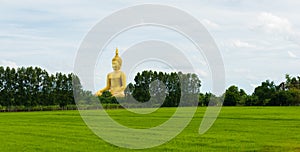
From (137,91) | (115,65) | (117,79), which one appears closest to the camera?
(115,65)

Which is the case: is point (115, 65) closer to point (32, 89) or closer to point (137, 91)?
point (137, 91)

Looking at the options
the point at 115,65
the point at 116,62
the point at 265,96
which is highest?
the point at 116,62

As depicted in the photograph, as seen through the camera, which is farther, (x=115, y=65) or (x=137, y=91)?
(x=137, y=91)

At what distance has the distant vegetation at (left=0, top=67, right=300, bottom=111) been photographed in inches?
2734

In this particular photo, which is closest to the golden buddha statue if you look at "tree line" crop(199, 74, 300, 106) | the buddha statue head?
the buddha statue head

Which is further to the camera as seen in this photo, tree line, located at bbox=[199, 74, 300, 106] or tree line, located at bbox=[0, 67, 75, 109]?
tree line, located at bbox=[0, 67, 75, 109]

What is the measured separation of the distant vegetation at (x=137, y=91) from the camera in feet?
228

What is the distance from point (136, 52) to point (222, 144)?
6890mm

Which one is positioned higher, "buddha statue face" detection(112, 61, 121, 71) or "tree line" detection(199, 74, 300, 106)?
"buddha statue face" detection(112, 61, 121, 71)

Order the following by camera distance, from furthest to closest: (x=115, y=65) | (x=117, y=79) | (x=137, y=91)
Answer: (x=137, y=91) → (x=117, y=79) → (x=115, y=65)

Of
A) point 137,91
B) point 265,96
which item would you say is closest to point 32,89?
point 137,91

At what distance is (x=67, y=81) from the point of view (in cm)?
8219

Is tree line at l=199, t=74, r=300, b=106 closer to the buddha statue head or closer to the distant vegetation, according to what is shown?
the distant vegetation

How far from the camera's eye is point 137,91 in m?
75.5
